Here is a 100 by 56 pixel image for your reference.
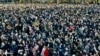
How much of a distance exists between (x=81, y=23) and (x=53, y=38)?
1043 centimetres

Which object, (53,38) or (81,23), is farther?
(81,23)

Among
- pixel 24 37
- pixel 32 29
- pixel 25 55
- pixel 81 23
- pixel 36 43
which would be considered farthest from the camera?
pixel 81 23

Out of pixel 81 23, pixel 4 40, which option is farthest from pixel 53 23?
pixel 4 40

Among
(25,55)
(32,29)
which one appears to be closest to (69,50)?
(25,55)

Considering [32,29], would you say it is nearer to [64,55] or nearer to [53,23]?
[53,23]

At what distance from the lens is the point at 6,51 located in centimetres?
2688

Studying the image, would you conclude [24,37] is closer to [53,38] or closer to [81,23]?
[53,38]

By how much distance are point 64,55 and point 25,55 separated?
204 centimetres

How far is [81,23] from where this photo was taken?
42.2 metres

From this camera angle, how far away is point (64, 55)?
27.1 meters

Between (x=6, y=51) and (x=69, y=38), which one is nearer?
(x=6, y=51)

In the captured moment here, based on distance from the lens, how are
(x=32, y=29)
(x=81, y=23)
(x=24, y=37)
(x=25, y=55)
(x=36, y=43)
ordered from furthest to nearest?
(x=81, y=23), (x=32, y=29), (x=24, y=37), (x=36, y=43), (x=25, y=55)

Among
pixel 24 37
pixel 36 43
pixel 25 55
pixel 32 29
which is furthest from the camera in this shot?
pixel 32 29

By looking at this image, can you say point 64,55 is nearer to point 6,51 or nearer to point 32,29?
point 6,51
